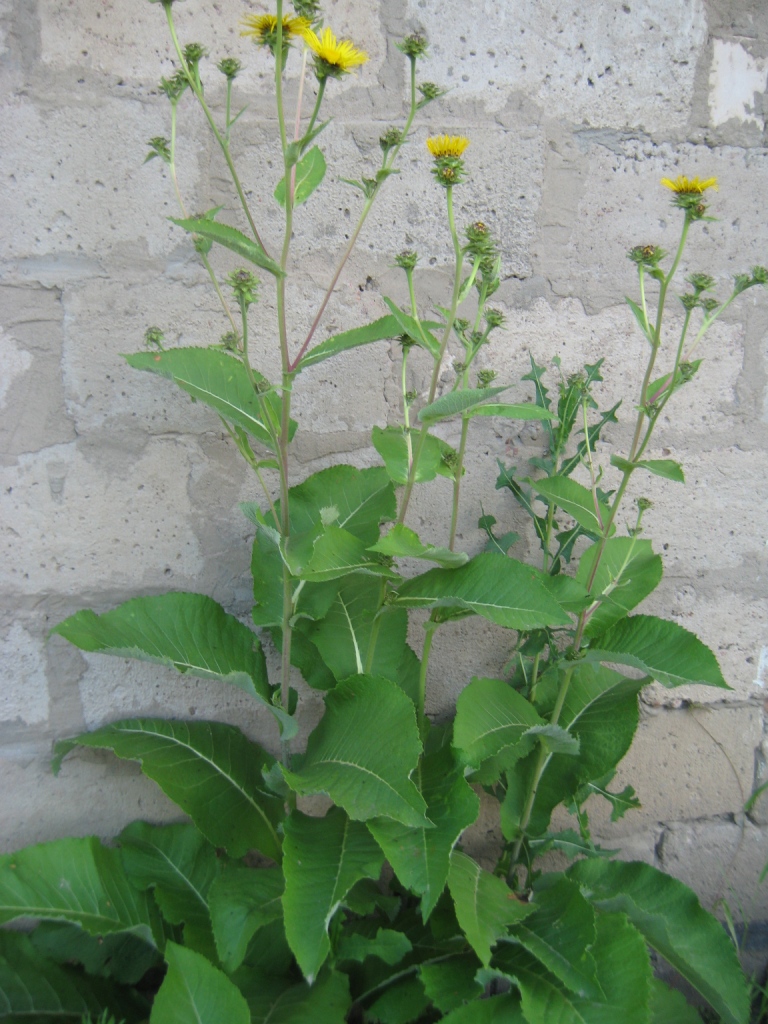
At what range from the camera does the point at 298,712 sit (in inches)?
68.7

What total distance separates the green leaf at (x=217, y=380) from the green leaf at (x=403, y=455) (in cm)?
21

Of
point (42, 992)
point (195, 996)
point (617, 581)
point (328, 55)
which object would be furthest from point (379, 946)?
point (328, 55)

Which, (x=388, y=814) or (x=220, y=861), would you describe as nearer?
(x=388, y=814)

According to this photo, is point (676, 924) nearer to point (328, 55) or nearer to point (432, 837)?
point (432, 837)

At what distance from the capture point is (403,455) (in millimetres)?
1367

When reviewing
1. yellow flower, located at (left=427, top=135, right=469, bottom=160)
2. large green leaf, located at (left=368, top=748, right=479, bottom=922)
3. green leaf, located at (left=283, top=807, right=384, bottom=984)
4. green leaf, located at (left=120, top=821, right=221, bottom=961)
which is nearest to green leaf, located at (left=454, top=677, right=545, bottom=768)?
large green leaf, located at (left=368, top=748, right=479, bottom=922)

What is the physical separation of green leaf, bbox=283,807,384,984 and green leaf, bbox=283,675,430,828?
0.39 feet

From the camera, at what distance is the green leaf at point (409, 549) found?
1203 millimetres

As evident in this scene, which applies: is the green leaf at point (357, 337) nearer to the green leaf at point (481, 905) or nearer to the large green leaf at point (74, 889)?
the green leaf at point (481, 905)

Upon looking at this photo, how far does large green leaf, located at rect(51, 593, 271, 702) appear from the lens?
57.0 inches

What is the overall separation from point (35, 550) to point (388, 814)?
96 centimetres

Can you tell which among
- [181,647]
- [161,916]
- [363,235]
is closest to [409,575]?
[181,647]

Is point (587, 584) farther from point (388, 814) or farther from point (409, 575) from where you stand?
point (388, 814)

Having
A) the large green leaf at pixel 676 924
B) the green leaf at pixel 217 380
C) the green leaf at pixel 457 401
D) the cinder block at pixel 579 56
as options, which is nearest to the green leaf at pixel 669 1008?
the large green leaf at pixel 676 924
